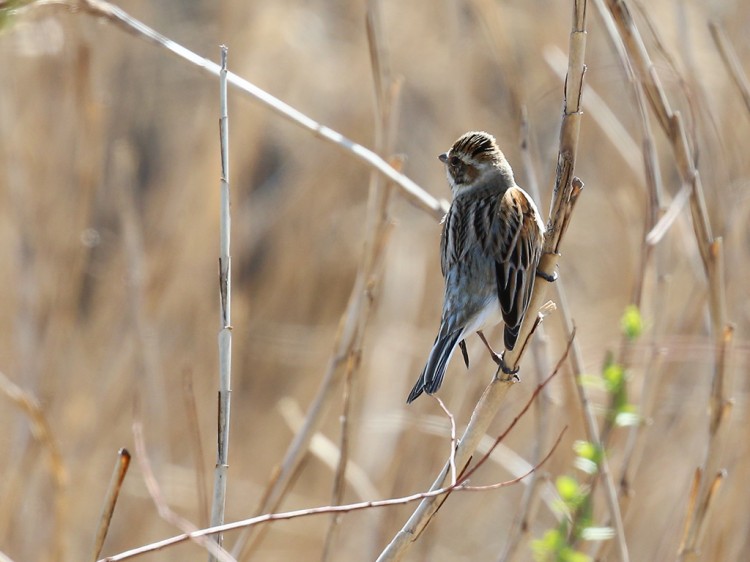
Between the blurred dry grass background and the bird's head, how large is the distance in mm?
206

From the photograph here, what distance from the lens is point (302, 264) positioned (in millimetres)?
3934

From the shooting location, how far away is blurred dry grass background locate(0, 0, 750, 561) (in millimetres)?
2936

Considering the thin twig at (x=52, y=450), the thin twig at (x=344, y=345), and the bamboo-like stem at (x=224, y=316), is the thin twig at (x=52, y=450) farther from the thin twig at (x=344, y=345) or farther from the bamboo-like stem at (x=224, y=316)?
the bamboo-like stem at (x=224, y=316)

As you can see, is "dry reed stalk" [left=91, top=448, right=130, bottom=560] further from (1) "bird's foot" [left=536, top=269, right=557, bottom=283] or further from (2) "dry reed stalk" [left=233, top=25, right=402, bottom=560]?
(1) "bird's foot" [left=536, top=269, right=557, bottom=283]

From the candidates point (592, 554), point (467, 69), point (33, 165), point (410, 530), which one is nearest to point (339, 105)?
point (467, 69)

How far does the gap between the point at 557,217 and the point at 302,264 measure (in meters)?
2.50

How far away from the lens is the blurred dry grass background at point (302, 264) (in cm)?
294

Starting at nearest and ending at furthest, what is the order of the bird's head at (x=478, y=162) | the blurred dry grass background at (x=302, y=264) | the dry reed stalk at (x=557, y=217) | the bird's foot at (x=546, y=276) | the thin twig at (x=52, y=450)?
the dry reed stalk at (x=557, y=217) → the bird's foot at (x=546, y=276) → the thin twig at (x=52, y=450) → the bird's head at (x=478, y=162) → the blurred dry grass background at (x=302, y=264)

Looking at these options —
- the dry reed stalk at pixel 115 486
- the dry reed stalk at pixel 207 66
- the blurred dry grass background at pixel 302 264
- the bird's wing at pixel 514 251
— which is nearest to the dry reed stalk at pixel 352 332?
the dry reed stalk at pixel 207 66

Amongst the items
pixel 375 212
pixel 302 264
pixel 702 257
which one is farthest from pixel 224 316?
pixel 302 264

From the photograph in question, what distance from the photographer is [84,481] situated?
3.32 m

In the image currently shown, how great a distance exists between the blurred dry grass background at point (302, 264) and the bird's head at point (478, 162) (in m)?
0.21

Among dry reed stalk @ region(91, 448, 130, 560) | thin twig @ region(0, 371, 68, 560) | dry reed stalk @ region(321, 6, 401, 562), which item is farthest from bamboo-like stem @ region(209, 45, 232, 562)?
thin twig @ region(0, 371, 68, 560)

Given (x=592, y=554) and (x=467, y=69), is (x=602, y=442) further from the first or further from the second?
(x=467, y=69)
